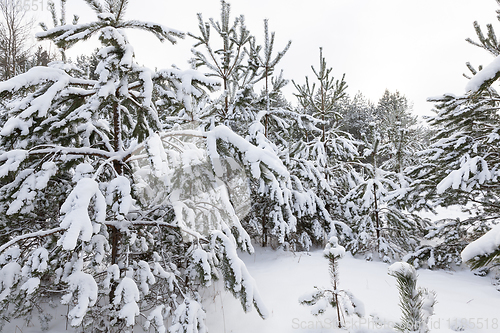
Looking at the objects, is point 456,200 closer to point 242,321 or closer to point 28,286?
point 242,321

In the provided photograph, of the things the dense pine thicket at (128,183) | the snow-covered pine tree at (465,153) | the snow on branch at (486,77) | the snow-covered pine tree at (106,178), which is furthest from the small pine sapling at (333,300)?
the snow-covered pine tree at (465,153)

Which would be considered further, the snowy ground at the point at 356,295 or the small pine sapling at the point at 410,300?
the snowy ground at the point at 356,295

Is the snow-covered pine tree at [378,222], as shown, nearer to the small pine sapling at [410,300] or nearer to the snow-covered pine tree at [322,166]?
the snow-covered pine tree at [322,166]

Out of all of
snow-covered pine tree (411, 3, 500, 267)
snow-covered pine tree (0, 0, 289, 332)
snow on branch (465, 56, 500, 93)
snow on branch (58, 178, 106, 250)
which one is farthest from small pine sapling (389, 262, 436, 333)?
snow-covered pine tree (411, 3, 500, 267)

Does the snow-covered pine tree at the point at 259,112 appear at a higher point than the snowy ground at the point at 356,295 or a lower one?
higher

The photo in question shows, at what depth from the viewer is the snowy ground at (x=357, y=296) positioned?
273cm

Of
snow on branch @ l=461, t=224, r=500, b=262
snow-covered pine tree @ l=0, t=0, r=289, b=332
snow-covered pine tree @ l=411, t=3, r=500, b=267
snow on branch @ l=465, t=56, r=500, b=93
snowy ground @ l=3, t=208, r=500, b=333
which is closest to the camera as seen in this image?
snow on branch @ l=461, t=224, r=500, b=262

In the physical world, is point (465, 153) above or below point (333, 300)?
above

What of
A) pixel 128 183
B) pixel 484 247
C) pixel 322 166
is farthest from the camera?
pixel 322 166

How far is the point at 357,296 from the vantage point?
11.2 feet

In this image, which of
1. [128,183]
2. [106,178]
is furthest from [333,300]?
[106,178]

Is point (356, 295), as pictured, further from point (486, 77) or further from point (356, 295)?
point (486, 77)

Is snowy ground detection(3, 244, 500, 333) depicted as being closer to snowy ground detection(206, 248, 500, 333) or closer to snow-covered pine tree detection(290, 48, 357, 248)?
snowy ground detection(206, 248, 500, 333)

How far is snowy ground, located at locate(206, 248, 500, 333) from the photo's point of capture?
8.97ft
